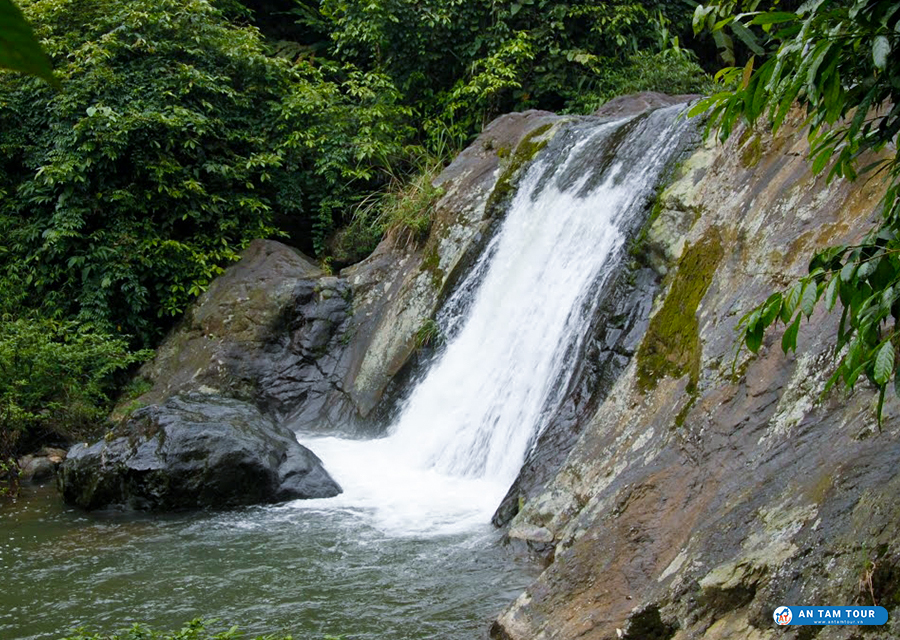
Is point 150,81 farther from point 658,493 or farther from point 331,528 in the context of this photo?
point 658,493

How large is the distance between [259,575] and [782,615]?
11.9 ft

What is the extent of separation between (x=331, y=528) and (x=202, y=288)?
5.78 metres

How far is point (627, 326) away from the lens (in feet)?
23.2

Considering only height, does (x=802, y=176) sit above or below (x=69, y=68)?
below

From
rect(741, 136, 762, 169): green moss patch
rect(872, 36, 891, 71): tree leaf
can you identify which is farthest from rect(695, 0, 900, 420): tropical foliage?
rect(741, 136, 762, 169): green moss patch

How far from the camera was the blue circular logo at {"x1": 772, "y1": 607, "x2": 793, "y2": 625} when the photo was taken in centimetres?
313

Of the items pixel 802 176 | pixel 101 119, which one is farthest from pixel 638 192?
pixel 101 119

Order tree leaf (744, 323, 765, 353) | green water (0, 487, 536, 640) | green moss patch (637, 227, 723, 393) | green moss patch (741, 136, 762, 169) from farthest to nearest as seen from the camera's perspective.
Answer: green moss patch (741, 136, 762, 169), green moss patch (637, 227, 723, 393), green water (0, 487, 536, 640), tree leaf (744, 323, 765, 353)

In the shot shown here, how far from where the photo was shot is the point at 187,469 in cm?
753

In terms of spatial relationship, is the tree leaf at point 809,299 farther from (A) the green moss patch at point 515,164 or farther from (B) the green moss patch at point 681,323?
(A) the green moss patch at point 515,164

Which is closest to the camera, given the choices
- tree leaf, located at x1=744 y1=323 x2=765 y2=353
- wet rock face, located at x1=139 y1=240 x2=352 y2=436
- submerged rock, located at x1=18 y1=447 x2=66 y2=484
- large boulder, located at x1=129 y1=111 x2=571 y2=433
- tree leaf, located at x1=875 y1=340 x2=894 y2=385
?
tree leaf, located at x1=875 y1=340 x2=894 y2=385

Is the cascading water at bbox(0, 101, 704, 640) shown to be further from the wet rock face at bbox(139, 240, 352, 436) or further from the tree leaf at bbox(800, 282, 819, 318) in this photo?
the tree leaf at bbox(800, 282, 819, 318)

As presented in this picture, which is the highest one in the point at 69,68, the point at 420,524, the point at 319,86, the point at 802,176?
the point at 69,68

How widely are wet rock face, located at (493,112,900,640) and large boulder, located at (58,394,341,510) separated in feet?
8.02
